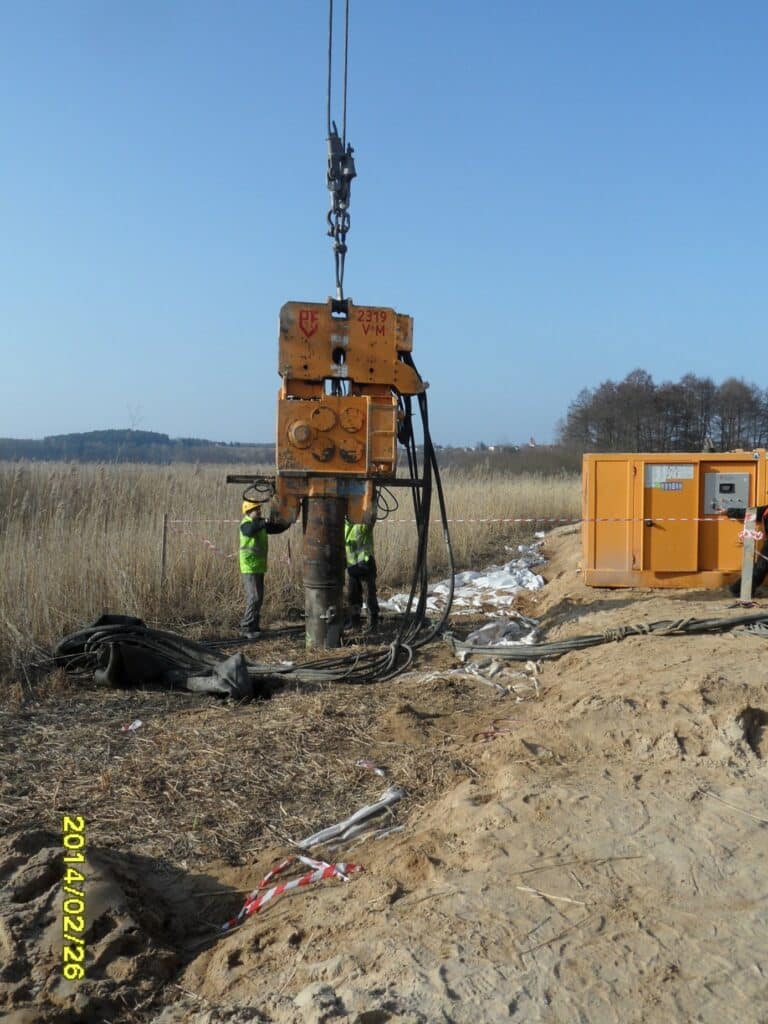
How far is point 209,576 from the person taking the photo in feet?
34.3

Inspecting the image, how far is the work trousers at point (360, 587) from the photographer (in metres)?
9.34

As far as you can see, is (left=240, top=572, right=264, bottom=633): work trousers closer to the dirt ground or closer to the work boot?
the work boot

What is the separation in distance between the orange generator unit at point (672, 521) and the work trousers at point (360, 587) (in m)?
2.98

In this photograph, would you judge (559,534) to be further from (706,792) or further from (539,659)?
(706,792)

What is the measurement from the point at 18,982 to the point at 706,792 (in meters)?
2.86

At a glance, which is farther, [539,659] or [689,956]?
[539,659]

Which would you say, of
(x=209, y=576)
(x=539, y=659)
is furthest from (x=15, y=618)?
(x=539, y=659)

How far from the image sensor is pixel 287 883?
3625 mm

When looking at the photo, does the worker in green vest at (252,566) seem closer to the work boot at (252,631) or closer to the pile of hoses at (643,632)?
the work boot at (252,631)

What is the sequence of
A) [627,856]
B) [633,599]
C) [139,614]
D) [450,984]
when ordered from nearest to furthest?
[450,984]
[627,856]
[139,614]
[633,599]

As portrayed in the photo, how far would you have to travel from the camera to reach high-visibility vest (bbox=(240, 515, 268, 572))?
29.6 feet

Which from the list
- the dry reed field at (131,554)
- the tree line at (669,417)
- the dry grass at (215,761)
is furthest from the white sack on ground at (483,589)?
the tree line at (669,417)

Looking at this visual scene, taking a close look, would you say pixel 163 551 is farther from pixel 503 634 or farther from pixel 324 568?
pixel 503 634

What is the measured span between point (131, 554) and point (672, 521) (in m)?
6.31
